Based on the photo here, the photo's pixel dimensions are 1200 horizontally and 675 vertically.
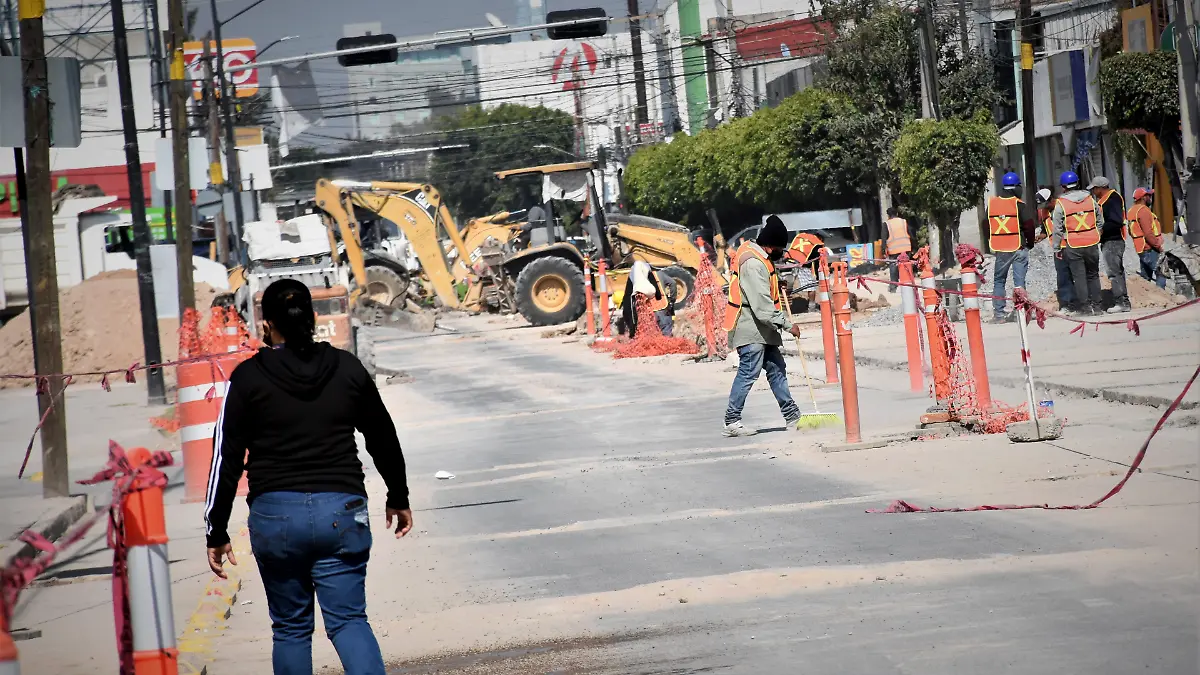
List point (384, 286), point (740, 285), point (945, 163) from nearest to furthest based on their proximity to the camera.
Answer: point (740, 285) < point (945, 163) < point (384, 286)

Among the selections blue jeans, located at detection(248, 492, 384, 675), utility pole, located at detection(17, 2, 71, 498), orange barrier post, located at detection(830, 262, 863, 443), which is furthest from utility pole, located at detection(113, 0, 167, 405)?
blue jeans, located at detection(248, 492, 384, 675)

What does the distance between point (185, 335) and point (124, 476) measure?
591 inches

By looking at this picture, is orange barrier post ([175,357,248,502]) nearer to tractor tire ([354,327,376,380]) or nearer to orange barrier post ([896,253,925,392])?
orange barrier post ([896,253,925,392])

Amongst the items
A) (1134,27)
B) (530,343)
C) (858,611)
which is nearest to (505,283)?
(530,343)

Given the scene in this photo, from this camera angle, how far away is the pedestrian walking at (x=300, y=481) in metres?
5.16

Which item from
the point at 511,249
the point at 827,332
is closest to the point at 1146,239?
the point at 827,332

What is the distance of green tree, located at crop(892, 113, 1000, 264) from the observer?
35750mm

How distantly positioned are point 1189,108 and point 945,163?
866cm

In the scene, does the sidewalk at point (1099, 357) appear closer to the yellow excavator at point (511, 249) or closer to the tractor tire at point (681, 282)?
the tractor tire at point (681, 282)

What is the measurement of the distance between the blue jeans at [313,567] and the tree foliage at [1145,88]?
87.8 feet

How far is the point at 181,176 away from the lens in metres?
27.0

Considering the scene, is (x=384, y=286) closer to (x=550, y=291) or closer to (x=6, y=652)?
(x=550, y=291)

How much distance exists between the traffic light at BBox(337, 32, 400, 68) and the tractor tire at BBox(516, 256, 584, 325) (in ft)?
32.8

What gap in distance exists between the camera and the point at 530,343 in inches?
1240
